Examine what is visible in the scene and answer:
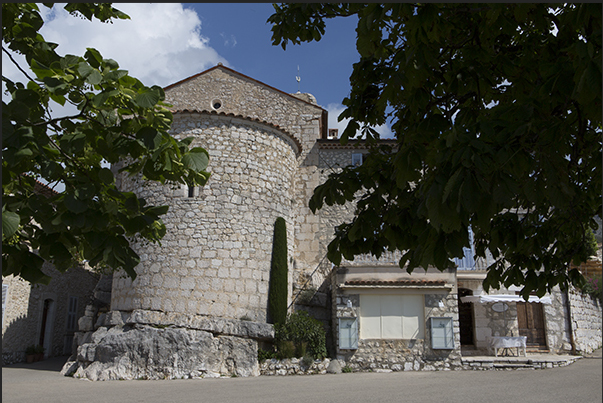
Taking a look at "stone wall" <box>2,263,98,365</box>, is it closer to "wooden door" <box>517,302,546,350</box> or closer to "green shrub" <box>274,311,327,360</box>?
"green shrub" <box>274,311,327,360</box>

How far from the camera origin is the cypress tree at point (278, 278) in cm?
1273

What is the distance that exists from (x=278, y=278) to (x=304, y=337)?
176cm

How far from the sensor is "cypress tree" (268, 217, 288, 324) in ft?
41.8

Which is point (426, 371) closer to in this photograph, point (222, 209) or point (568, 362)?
point (568, 362)

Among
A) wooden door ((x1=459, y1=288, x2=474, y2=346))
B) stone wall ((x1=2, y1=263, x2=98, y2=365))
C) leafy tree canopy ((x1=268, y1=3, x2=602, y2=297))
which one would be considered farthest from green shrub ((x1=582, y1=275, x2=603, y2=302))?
stone wall ((x1=2, y1=263, x2=98, y2=365))

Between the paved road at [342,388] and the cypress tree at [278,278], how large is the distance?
1891mm

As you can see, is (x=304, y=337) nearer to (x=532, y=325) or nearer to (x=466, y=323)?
(x=466, y=323)

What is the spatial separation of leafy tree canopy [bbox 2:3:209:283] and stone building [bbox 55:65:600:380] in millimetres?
8006

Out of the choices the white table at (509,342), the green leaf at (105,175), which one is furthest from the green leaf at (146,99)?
the white table at (509,342)

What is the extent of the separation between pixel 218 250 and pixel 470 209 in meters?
10.8

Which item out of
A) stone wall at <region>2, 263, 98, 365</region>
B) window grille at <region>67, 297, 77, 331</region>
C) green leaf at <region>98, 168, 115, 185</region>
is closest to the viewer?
green leaf at <region>98, 168, 115, 185</region>

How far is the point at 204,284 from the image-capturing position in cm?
1221

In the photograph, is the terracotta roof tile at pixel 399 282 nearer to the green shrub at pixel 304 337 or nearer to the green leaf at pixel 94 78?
the green shrub at pixel 304 337

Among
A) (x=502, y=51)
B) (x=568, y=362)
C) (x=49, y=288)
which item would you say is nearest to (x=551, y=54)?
(x=502, y=51)
